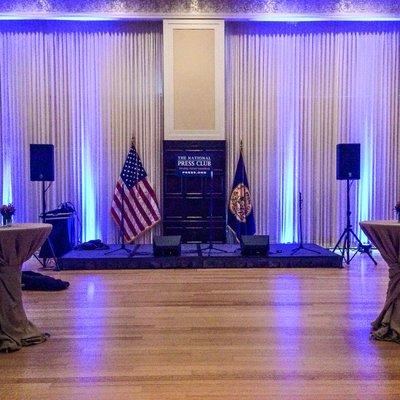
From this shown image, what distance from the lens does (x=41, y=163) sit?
6.82m

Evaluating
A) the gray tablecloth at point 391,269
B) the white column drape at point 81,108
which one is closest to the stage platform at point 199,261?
the white column drape at point 81,108

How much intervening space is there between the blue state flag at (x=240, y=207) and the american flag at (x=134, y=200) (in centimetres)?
115

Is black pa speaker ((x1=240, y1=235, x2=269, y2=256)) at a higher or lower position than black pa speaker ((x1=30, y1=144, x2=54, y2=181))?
lower

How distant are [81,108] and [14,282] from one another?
16.4 ft

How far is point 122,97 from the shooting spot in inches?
329

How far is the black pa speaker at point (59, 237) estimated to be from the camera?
707 centimetres

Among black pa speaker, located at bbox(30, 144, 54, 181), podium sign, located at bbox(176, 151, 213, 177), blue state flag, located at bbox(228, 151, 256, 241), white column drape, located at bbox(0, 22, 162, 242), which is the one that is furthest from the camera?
white column drape, located at bbox(0, 22, 162, 242)

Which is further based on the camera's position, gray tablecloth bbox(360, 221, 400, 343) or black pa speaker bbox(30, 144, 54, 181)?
black pa speaker bbox(30, 144, 54, 181)

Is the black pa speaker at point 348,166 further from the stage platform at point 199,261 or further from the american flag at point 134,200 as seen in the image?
the american flag at point 134,200

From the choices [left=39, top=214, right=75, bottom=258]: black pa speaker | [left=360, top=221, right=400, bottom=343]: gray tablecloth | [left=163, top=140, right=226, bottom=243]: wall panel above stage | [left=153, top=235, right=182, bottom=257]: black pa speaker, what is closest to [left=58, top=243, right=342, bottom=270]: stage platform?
[left=153, top=235, right=182, bottom=257]: black pa speaker

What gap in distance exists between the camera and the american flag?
26.8 ft

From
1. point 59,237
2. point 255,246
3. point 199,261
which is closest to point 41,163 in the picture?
point 59,237

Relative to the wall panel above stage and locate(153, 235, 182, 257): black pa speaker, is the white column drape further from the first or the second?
locate(153, 235, 182, 257): black pa speaker

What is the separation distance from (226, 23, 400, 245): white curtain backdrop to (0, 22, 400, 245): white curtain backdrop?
16 millimetres
